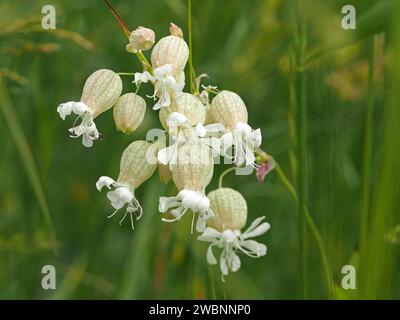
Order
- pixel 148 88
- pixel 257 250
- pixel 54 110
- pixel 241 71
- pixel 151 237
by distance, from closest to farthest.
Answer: pixel 257 250 → pixel 151 237 → pixel 54 110 → pixel 148 88 → pixel 241 71

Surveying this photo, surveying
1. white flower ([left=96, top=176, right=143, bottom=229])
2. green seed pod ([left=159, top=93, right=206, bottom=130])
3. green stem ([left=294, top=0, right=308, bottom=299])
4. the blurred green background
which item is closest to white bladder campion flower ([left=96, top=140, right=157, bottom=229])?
white flower ([left=96, top=176, right=143, bottom=229])

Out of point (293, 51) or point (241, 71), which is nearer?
point (293, 51)

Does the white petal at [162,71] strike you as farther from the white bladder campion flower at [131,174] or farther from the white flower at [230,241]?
the white flower at [230,241]

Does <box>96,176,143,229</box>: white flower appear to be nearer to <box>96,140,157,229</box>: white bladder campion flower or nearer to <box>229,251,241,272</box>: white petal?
<box>96,140,157,229</box>: white bladder campion flower

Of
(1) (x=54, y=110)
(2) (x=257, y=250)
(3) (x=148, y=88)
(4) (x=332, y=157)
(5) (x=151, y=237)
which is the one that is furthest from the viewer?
(3) (x=148, y=88)
